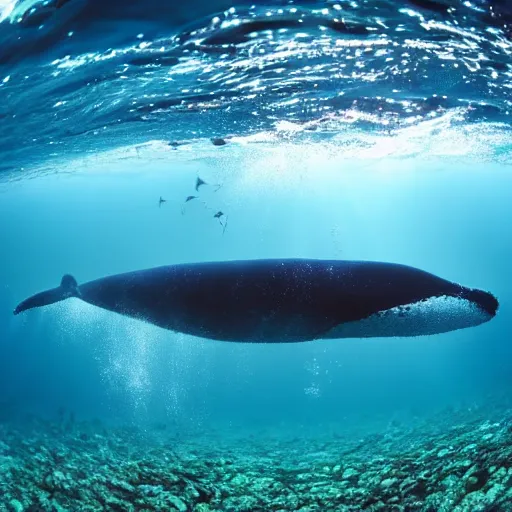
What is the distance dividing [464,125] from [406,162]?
54.6ft

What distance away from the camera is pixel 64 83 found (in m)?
10.6

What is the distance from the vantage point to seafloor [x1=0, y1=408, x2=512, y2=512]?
520 centimetres

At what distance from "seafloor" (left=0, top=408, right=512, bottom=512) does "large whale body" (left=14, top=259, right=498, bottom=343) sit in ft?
7.60

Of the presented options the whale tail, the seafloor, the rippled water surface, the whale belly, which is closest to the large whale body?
the whale belly

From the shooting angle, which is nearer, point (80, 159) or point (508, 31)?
point (508, 31)

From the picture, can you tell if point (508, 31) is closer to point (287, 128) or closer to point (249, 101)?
point (249, 101)

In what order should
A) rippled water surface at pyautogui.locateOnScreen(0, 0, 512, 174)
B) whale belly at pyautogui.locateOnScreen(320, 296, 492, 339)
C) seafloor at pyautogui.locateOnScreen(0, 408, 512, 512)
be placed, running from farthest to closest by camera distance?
rippled water surface at pyautogui.locateOnScreen(0, 0, 512, 174)
seafloor at pyautogui.locateOnScreen(0, 408, 512, 512)
whale belly at pyautogui.locateOnScreen(320, 296, 492, 339)

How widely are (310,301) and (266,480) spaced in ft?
16.6

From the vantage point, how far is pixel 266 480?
7484 millimetres

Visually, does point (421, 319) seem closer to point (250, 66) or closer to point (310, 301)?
point (310, 301)

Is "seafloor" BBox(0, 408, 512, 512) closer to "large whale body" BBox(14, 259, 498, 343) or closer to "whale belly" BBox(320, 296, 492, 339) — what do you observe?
"whale belly" BBox(320, 296, 492, 339)

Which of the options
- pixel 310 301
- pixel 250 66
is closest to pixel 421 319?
pixel 310 301

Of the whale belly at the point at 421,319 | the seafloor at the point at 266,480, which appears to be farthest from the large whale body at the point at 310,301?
the seafloor at the point at 266,480

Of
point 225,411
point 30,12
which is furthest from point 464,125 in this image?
point 225,411
